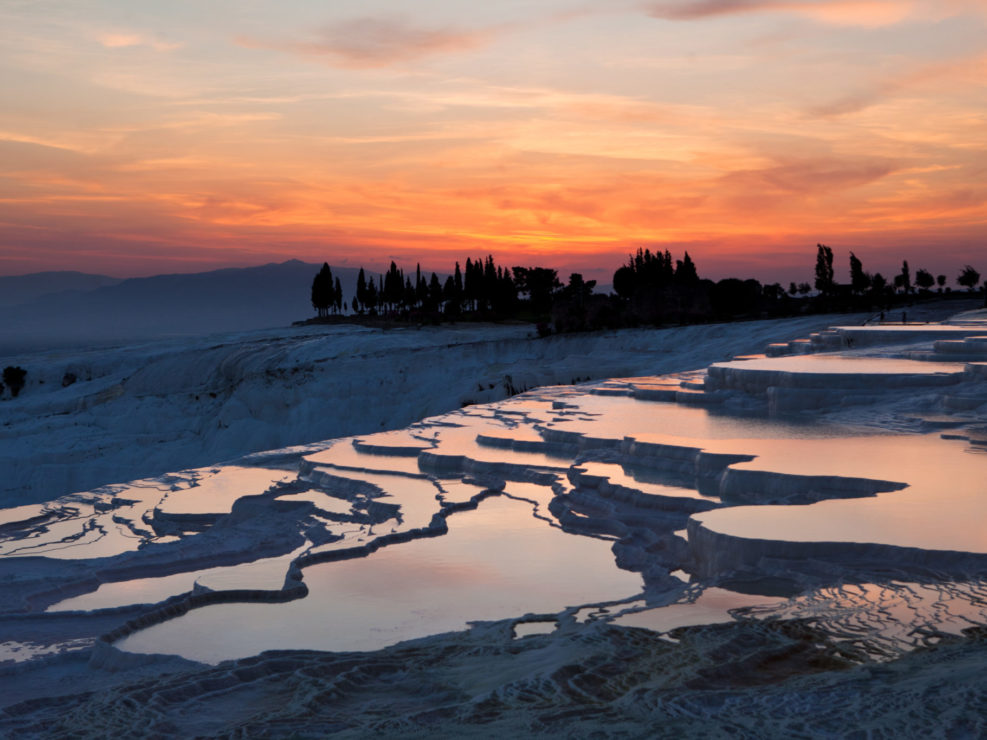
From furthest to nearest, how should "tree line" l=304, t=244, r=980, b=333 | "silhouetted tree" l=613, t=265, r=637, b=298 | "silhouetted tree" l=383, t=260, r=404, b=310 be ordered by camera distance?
"silhouetted tree" l=383, t=260, r=404, b=310 < "silhouetted tree" l=613, t=265, r=637, b=298 < "tree line" l=304, t=244, r=980, b=333

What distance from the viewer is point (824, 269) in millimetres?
51188

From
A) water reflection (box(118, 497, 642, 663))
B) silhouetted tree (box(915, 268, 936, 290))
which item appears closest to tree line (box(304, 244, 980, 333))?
silhouetted tree (box(915, 268, 936, 290))

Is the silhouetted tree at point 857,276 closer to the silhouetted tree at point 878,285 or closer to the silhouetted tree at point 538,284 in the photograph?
the silhouetted tree at point 878,285

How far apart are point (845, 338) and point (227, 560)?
15.9 metres

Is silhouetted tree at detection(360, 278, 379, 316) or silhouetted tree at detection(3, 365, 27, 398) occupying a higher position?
silhouetted tree at detection(360, 278, 379, 316)

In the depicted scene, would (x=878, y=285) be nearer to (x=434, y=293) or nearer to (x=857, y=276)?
(x=857, y=276)

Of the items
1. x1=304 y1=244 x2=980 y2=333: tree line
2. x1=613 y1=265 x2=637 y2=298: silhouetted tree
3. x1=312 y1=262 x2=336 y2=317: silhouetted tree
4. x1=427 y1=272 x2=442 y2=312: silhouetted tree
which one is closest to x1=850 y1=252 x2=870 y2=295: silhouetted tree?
x1=304 y1=244 x2=980 y2=333: tree line

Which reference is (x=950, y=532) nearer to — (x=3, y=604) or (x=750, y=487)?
(x=750, y=487)

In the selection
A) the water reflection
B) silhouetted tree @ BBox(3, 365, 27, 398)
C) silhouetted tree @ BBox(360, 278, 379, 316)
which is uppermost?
silhouetted tree @ BBox(360, 278, 379, 316)

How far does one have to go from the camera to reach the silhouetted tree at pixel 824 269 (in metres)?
50.7

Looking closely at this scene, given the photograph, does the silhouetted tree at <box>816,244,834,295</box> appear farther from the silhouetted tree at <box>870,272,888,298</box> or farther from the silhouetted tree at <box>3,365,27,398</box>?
the silhouetted tree at <box>3,365,27,398</box>

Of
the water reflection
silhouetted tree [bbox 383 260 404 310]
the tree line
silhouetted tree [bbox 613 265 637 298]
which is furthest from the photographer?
silhouetted tree [bbox 383 260 404 310]

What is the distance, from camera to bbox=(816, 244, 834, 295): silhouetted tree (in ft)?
166

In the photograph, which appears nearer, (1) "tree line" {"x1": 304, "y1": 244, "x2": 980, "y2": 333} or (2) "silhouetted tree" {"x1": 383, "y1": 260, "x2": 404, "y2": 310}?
(1) "tree line" {"x1": 304, "y1": 244, "x2": 980, "y2": 333}
